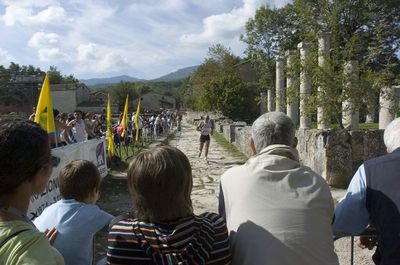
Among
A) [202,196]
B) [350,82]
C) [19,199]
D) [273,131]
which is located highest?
[350,82]

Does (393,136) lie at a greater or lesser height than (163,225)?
greater

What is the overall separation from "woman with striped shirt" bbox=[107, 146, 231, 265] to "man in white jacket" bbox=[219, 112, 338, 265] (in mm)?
221

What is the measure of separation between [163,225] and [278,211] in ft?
1.94

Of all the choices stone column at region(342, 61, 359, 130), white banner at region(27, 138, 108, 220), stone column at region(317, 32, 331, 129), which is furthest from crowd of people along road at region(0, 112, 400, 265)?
stone column at region(317, 32, 331, 129)

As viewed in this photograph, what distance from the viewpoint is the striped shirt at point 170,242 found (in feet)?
6.19

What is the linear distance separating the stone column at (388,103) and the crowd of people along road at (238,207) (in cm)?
1059

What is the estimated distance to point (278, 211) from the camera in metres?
2.15

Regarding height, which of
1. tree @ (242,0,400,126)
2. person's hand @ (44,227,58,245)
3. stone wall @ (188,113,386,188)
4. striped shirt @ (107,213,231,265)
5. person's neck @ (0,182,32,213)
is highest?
tree @ (242,0,400,126)

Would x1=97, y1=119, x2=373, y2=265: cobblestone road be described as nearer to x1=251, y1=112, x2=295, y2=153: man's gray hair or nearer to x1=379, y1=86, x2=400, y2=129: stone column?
x1=251, y1=112, x2=295, y2=153: man's gray hair

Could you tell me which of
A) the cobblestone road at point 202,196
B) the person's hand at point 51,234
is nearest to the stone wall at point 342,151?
the cobblestone road at point 202,196

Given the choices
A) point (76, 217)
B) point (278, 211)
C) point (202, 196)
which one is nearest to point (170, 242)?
point (278, 211)

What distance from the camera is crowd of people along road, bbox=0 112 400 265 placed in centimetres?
159

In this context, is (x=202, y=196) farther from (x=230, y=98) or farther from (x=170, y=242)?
(x=230, y=98)

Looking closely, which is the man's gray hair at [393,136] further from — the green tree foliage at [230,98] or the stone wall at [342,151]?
the green tree foliage at [230,98]
